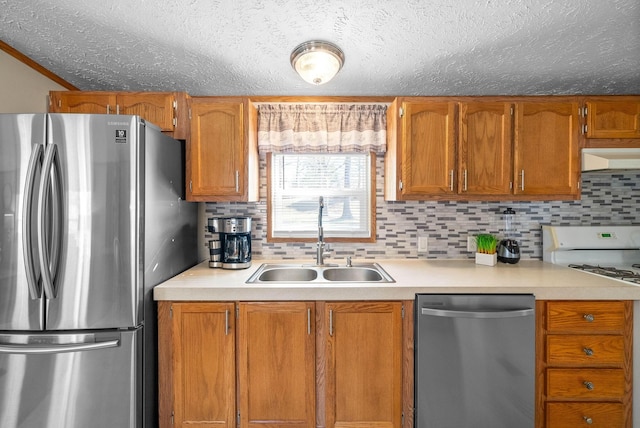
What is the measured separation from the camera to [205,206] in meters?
2.53

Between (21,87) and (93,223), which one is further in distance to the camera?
(21,87)

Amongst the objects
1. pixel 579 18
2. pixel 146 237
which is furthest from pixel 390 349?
pixel 579 18

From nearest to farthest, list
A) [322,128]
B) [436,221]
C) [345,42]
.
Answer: [345,42]
[322,128]
[436,221]

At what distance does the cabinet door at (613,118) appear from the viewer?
2105 millimetres

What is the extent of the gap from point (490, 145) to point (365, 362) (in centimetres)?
154

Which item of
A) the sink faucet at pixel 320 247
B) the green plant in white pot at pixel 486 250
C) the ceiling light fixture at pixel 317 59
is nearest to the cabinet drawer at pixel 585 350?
the green plant in white pot at pixel 486 250

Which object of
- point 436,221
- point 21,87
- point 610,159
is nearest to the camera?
point 21,87

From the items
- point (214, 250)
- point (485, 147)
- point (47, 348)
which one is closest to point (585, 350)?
point (485, 147)

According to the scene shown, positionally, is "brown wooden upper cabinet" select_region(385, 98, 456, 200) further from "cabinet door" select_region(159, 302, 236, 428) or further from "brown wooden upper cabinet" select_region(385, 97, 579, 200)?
"cabinet door" select_region(159, 302, 236, 428)

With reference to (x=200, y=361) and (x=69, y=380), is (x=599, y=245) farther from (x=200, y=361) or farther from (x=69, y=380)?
(x=69, y=380)

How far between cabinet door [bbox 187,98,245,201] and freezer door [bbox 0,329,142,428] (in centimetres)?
95

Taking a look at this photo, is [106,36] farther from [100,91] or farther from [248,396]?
[248,396]

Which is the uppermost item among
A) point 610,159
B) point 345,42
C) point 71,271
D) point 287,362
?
point 345,42

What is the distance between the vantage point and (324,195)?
8.38 feet
